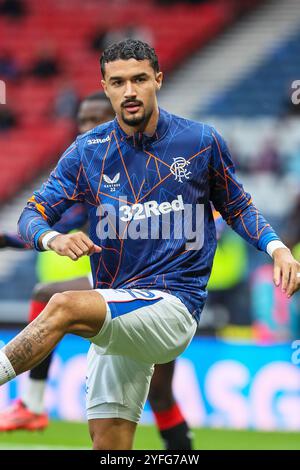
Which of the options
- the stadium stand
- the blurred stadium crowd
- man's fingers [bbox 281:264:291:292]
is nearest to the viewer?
man's fingers [bbox 281:264:291:292]

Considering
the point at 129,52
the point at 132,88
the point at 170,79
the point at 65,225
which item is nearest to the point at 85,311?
the point at 132,88

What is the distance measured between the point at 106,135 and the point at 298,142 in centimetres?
972

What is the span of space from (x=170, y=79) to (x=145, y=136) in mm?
13300

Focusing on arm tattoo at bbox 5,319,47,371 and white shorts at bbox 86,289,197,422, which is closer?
arm tattoo at bbox 5,319,47,371

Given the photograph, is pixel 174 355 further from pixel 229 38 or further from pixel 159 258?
pixel 229 38

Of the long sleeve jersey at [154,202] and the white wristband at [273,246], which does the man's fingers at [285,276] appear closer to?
the white wristband at [273,246]

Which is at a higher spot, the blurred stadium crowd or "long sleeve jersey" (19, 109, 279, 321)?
the blurred stadium crowd

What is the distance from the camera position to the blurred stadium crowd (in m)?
14.5

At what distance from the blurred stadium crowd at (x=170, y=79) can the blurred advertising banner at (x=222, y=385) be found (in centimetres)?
447

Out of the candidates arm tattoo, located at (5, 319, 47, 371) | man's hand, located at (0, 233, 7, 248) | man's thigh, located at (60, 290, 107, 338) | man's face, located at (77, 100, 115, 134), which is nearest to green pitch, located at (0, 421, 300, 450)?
man's hand, located at (0, 233, 7, 248)

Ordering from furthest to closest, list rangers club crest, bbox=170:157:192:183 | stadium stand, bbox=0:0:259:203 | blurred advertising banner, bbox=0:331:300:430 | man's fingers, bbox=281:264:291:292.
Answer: stadium stand, bbox=0:0:259:203
blurred advertising banner, bbox=0:331:300:430
rangers club crest, bbox=170:157:192:183
man's fingers, bbox=281:264:291:292

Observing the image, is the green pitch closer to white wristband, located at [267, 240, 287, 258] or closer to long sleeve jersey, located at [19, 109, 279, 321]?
long sleeve jersey, located at [19, 109, 279, 321]

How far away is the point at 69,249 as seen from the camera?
432 centimetres

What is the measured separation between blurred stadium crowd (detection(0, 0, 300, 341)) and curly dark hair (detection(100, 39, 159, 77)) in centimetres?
863
